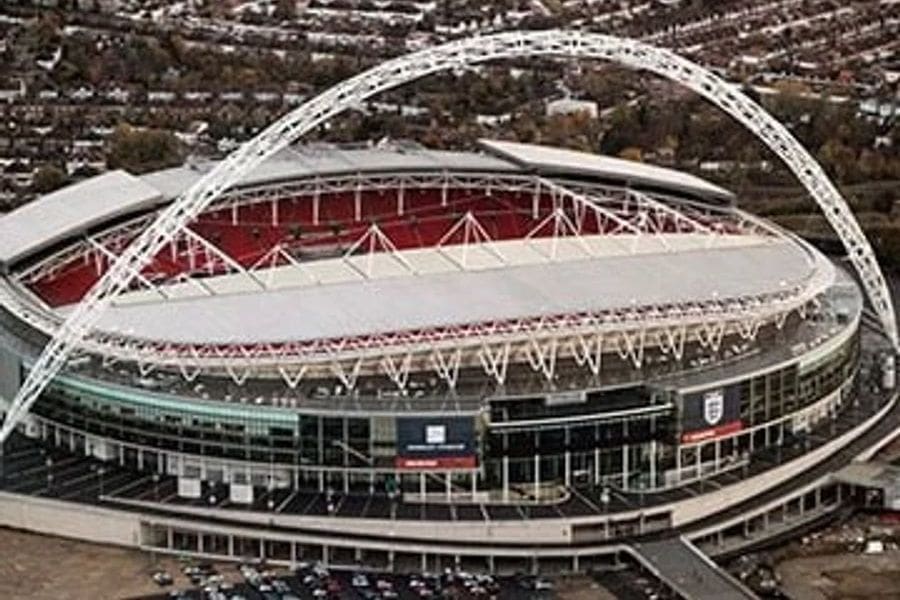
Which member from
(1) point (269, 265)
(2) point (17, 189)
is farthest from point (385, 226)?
(2) point (17, 189)

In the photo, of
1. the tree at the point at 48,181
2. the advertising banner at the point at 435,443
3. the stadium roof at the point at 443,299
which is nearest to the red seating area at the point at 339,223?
the stadium roof at the point at 443,299

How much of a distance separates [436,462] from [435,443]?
0.55 meters

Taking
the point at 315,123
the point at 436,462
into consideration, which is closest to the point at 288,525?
the point at 436,462

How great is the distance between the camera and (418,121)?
384ft

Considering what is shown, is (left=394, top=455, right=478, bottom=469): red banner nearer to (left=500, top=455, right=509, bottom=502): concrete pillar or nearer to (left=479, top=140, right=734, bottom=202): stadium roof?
(left=500, top=455, right=509, bottom=502): concrete pillar

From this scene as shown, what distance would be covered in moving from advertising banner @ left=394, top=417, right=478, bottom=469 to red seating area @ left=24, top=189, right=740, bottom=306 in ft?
38.8

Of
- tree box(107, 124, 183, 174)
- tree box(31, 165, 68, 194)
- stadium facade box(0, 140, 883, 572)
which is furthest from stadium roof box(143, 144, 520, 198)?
tree box(107, 124, 183, 174)

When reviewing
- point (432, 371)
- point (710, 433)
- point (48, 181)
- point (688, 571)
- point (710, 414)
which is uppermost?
point (432, 371)

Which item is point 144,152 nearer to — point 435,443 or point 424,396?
point 424,396

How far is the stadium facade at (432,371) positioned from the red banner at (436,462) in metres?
0.06

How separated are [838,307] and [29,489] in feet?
89.5

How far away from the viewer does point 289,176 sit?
77000 millimetres

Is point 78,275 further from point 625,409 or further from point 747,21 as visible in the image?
point 747,21

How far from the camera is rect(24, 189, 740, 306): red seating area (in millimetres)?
73062
